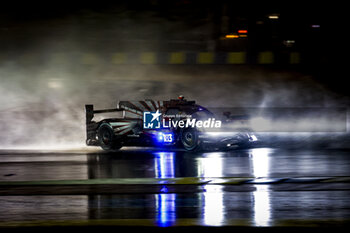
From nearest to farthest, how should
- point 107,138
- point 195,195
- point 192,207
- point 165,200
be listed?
point 192,207 < point 165,200 < point 195,195 < point 107,138

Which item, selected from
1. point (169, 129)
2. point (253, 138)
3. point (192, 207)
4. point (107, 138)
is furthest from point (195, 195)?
point (107, 138)

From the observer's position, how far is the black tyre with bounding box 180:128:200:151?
13713 millimetres

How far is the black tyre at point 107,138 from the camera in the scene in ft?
49.4

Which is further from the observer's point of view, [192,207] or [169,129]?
[169,129]

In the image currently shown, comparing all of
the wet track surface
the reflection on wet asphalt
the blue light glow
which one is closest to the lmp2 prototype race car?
the wet track surface

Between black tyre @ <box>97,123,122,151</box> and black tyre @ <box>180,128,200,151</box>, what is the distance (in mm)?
2219

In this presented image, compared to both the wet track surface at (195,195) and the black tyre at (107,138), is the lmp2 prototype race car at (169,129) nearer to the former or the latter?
the black tyre at (107,138)

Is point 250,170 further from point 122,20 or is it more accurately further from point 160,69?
point 122,20

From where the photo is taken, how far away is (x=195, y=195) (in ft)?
25.3

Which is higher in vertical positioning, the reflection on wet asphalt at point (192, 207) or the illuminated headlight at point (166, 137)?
the illuminated headlight at point (166, 137)

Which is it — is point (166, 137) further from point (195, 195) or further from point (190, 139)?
point (195, 195)

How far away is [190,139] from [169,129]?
704 mm

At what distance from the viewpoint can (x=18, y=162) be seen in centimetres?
1225

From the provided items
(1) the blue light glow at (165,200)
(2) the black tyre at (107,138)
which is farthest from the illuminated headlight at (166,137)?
(1) the blue light glow at (165,200)
